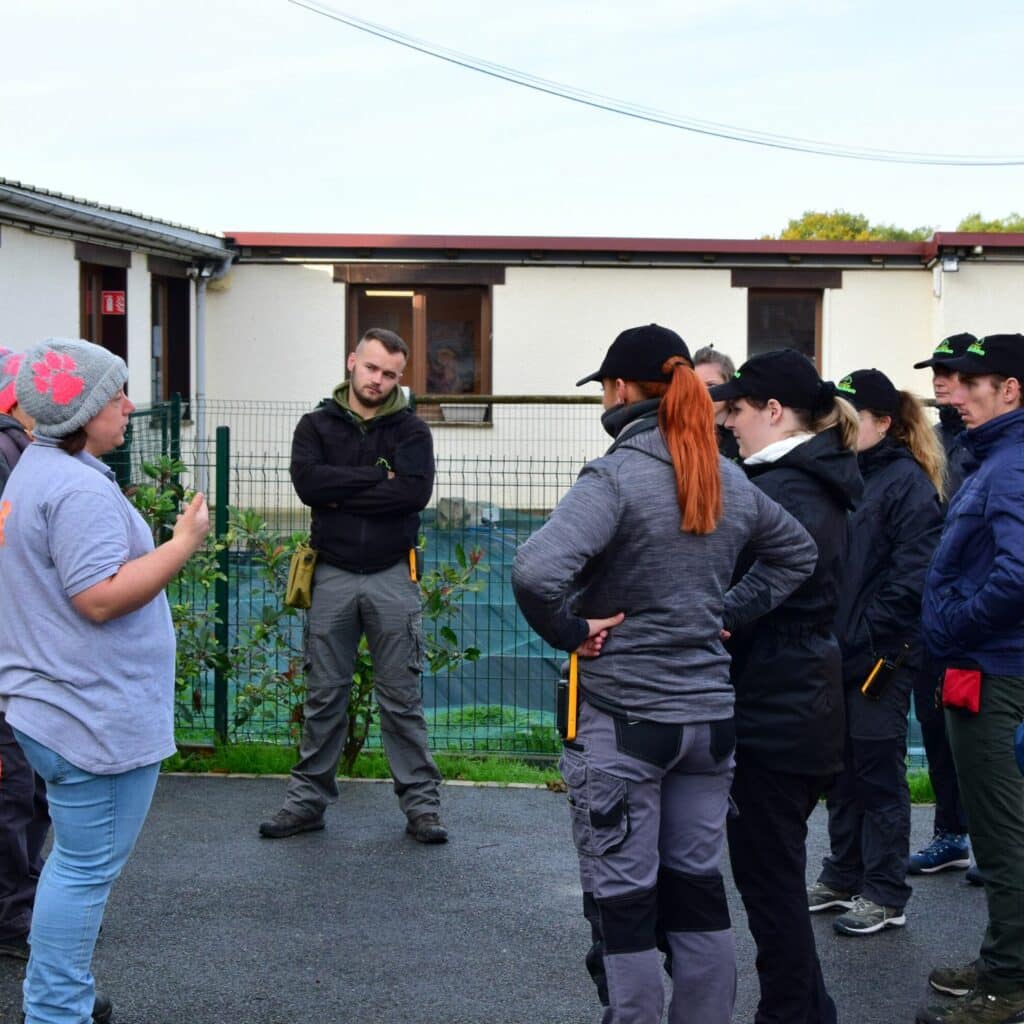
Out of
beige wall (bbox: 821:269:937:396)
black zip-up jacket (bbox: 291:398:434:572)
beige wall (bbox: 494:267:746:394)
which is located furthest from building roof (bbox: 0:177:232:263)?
beige wall (bbox: 821:269:937:396)

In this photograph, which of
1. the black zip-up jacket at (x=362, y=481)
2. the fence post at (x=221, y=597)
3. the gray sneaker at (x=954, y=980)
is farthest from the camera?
the fence post at (x=221, y=597)

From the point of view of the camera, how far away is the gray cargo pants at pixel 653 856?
341 centimetres

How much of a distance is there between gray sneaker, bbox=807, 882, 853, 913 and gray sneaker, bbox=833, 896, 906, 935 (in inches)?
3.9

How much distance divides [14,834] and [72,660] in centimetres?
140

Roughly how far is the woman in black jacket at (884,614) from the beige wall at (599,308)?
1403 centimetres

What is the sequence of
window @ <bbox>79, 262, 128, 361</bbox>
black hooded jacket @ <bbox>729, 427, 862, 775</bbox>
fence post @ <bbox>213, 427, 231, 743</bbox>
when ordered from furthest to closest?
1. window @ <bbox>79, 262, 128, 361</bbox>
2. fence post @ <bbox>213, 427, 231, 743</bbox>
3. black hooded jacket @ <bbox>729, 427, 862, 775</bbox>

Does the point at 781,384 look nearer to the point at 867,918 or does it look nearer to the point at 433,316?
the point at 867,918

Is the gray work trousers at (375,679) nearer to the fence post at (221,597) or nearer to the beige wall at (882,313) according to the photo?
the fence post at (221,597)

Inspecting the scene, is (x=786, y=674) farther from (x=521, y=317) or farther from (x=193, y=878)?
(x=521, y=317)

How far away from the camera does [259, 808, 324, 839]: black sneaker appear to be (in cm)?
594

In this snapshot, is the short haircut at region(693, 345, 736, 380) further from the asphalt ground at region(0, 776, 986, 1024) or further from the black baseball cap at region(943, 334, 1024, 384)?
the asphalt ground at region(0, 776, 986, 1024)

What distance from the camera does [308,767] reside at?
605cm

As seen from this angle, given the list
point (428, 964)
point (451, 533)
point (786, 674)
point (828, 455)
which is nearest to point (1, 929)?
point (428, 964)

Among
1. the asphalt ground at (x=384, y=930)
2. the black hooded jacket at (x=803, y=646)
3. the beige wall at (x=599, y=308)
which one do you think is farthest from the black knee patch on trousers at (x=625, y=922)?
the beige wall at (x=599, y=308)
